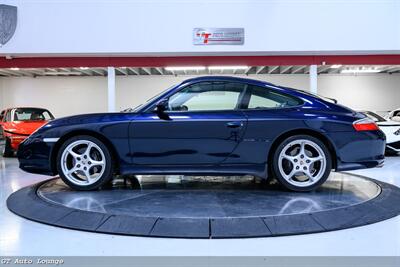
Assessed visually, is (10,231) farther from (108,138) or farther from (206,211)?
(206,211)

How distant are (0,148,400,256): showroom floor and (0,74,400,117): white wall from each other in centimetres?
1517

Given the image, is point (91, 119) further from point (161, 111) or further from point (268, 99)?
point (268, 99)

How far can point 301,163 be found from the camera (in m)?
3.68

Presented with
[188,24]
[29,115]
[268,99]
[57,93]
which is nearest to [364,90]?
[188,24]

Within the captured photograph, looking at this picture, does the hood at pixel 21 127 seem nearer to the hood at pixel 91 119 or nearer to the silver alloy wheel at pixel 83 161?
the hood at pixel 91 119

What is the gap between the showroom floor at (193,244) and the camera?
7.80 ft

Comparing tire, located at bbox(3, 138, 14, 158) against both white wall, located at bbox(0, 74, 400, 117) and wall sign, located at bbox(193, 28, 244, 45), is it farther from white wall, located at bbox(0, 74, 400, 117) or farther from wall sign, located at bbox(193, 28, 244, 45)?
white wall, located at bbox(0, 74, 400, 117)

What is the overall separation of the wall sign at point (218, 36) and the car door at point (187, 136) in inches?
208

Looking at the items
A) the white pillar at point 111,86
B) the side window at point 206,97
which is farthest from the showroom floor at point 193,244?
the white pillar at point 111,86

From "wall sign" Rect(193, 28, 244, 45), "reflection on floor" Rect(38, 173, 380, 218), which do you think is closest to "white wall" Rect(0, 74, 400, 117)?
"wall sign" Rect(193, 28, 244, 45)

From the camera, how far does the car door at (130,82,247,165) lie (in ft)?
11.9

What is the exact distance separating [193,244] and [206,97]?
1712 mm

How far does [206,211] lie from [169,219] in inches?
13.8

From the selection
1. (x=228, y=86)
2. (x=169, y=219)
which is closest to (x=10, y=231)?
(x=169, y=219)
